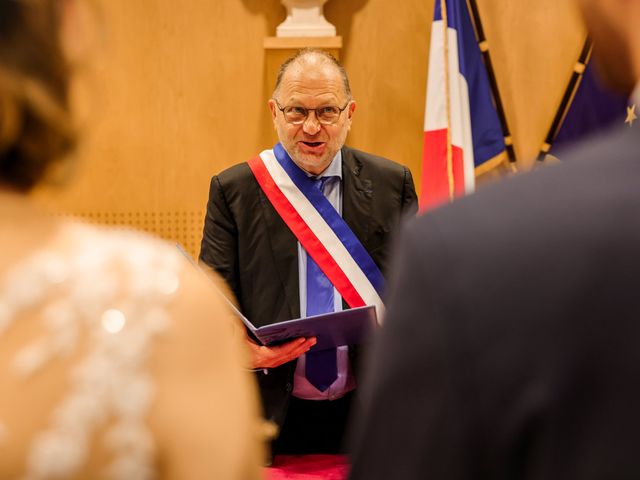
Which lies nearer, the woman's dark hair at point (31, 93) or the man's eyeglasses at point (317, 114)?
the woman's dark hair at point (31, 93)

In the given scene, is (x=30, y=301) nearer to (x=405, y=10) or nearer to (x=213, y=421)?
(x=213, y=421)

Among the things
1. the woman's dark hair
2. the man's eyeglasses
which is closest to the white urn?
the man's eyeglasses

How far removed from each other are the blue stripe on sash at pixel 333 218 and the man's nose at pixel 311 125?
6.2 inches

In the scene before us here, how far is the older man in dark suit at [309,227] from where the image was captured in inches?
114

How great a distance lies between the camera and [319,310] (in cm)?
313

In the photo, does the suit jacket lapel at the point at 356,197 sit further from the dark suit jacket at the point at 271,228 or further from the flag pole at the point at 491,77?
the flag pole at the point at 491,77

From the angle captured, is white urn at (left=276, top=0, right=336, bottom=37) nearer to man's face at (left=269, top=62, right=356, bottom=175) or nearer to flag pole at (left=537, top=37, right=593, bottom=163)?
man's face at (left=269, top=62, right=356, bottom=175)

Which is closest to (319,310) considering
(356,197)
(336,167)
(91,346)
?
(356,197)

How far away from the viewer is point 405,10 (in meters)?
4.75

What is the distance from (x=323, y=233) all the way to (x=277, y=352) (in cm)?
67

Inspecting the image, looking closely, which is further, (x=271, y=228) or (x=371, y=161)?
(x=371, y=161)

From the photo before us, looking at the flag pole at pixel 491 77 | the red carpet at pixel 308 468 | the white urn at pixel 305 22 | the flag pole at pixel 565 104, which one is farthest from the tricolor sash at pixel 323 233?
the flag pole at pixel 565 104

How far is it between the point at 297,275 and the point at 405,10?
221 centimetres

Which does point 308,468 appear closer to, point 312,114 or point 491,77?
point 312,114
